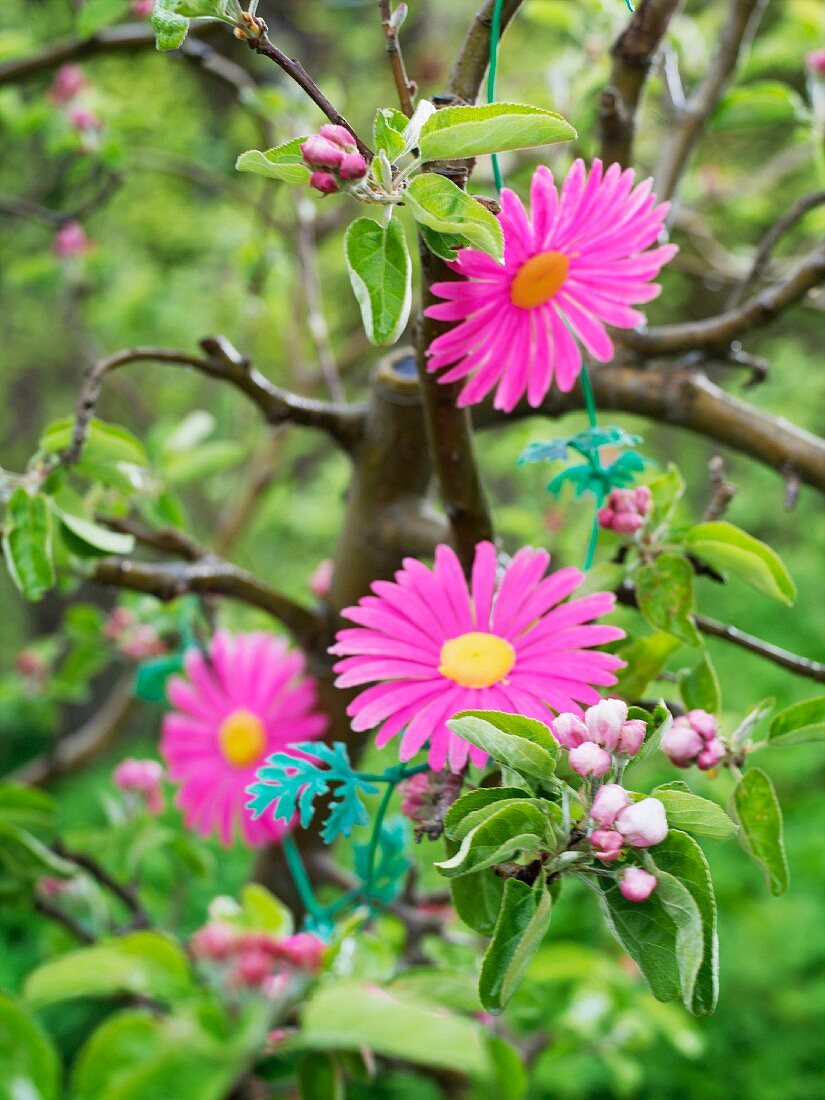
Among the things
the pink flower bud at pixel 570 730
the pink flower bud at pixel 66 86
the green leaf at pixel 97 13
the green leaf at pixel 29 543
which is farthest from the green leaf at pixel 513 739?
the pink flower bud at pixel 66 86

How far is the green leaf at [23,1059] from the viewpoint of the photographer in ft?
0.88

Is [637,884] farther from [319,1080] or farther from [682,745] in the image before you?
[319,1080]

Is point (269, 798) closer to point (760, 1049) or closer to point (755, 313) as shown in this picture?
point (755, 313)

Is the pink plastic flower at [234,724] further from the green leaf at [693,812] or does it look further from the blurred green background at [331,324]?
the green leaf at [693,812]

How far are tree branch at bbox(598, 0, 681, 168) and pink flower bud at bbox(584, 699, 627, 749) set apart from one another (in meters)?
0.39

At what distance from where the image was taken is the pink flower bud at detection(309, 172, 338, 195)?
0.91 feet

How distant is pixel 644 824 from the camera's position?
27 cm

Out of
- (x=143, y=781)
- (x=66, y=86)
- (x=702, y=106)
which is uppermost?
(x=702, y=106)

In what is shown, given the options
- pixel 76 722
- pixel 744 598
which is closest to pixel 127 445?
pixel 744 598

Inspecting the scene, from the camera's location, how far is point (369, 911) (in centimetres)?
47

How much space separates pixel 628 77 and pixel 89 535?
0.40 m

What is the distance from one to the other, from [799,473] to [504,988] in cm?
34

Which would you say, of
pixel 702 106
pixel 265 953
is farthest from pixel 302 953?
pixel 702 106

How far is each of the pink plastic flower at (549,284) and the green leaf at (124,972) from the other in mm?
259
